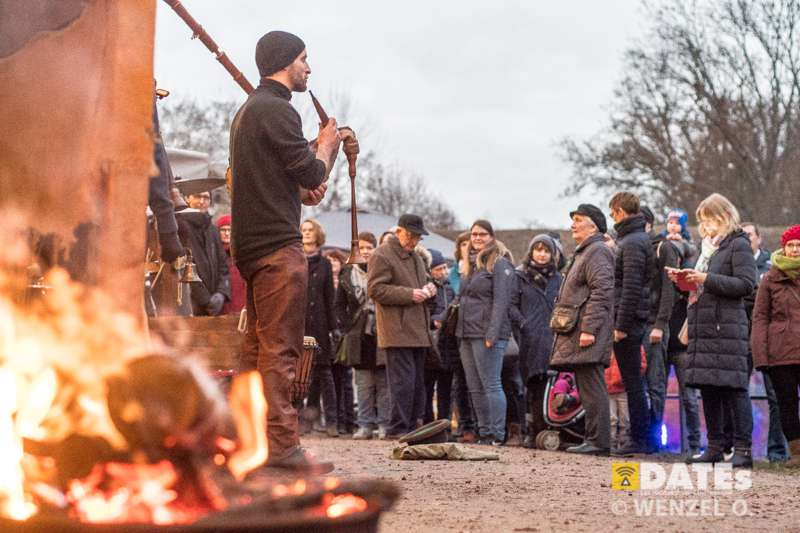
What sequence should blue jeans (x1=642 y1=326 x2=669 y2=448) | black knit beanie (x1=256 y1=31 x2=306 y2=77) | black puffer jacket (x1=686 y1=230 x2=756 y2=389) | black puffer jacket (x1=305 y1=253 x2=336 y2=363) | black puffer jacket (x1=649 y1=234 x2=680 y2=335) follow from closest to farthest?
black knit beanie (x1=256 y1=31 x2=306 y2=77) → black puffer jacket (x1=686 y1=230 x2=756 y2=389) → black puffer jacket (x1=649 y1=234 x2=680 y2=335) → blue jeans (x1=642 y1=326 x2=669 y2=448) → black puffer jacket (x1=305 y1=253 x2=336 y2=363)

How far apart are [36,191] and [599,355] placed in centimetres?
632

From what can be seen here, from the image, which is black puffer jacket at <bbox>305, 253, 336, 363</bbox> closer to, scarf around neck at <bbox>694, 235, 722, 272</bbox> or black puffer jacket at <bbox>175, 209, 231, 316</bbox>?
black puffer jacket at <bbox>175, 209, 231, 316</bbox>

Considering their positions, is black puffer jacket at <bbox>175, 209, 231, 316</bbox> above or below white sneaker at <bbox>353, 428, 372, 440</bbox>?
above

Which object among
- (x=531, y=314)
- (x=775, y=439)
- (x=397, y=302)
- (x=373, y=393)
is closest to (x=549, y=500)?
(x=775, y=439)

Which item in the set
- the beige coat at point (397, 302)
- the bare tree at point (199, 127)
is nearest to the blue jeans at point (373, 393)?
the beige coat at point (397, 302)

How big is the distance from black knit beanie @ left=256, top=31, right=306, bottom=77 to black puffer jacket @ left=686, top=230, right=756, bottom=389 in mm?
3863

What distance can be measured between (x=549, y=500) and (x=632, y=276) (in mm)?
4490

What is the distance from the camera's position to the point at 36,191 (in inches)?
187

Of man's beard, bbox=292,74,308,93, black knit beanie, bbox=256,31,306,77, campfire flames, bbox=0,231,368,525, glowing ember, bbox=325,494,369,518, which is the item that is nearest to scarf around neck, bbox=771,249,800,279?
man's beard, bbox=292,74,308,93

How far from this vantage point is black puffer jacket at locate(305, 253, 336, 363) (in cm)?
1356

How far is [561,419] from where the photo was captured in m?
11.5

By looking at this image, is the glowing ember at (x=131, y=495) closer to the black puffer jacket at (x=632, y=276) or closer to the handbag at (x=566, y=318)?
the handbag at (x=566, y=318)

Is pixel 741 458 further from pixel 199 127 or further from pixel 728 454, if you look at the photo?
pixel 199 127

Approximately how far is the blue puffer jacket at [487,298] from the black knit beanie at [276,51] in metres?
4.96
